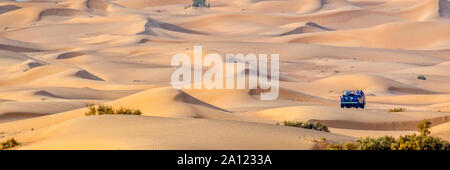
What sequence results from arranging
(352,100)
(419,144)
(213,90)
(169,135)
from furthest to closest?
(213,90) < (352,100) < (169,135) < (419,144)

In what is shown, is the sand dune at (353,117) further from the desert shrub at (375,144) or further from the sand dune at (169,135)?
the desert shrub at (375,144)

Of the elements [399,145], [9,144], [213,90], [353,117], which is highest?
[399,145]

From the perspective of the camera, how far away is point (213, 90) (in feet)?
105

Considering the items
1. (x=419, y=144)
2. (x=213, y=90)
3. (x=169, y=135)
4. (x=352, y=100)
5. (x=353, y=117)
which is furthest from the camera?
(x=213, y=90)

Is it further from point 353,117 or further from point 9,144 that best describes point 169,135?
point 353,117

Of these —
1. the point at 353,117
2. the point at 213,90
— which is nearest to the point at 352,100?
the point at 353,117

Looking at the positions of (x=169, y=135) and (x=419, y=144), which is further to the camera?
(x=169, y=135)

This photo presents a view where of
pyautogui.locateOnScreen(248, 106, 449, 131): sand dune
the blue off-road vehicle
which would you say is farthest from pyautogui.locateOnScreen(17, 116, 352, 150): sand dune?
the blue off-road vehicle

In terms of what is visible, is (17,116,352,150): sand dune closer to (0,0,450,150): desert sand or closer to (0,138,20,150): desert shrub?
(0,0,450,150): desert sand

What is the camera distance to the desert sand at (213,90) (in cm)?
1227

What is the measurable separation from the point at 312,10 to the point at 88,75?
85.6m

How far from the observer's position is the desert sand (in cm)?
1227
